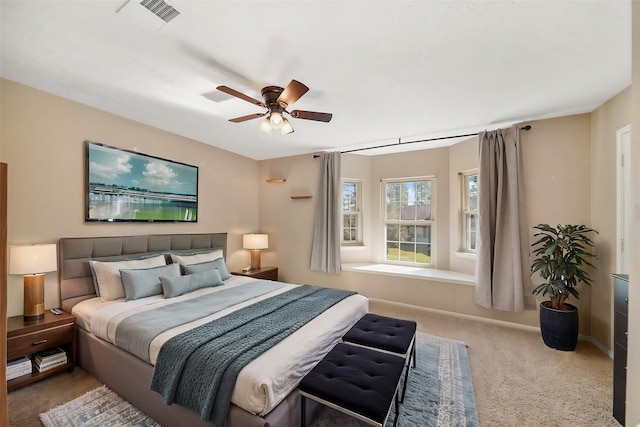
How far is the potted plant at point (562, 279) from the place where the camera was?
263 centimetres

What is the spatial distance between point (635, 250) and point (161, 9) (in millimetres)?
2638

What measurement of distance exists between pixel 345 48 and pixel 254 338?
2.14 m

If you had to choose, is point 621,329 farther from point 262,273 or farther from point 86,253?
point 86,253

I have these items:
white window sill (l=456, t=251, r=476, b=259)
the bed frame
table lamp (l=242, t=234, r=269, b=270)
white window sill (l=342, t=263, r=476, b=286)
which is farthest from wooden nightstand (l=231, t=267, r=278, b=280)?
white window sill (l=456, t=251, r=476, b=259)

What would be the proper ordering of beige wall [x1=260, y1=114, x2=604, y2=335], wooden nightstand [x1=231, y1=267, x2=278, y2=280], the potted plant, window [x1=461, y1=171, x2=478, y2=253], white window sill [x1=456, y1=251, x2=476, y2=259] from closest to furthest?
the potted plant, beige wall [x1=260, y1=114, x2=604, y2=335], white window sill [x1=456, y1=251, x2=476, y2=259], window [x1=461, y1=171, x2=478, y2=253], wooden nightstand [x1=231, y1=267, x2=278, y2=280]

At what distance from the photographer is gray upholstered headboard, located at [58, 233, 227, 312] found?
8.30ft

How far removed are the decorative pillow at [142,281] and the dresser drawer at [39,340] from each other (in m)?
0.48

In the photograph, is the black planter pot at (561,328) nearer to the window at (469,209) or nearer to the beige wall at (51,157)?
the window at (469,209)

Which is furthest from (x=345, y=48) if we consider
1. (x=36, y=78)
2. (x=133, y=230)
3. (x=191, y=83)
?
(x=133, y=230)

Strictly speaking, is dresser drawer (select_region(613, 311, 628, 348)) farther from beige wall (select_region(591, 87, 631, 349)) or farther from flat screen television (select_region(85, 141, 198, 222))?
flat screen television (select_region(85, 141, 198, 222))

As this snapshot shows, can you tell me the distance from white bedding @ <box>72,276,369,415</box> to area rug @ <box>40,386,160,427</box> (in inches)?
16.1

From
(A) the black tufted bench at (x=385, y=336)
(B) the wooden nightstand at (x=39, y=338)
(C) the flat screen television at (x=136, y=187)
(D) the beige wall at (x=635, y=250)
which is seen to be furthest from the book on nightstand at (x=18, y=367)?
(D) the beige wall at (x=635, y=250)

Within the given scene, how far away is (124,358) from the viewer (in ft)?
6.49

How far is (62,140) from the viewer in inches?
101
